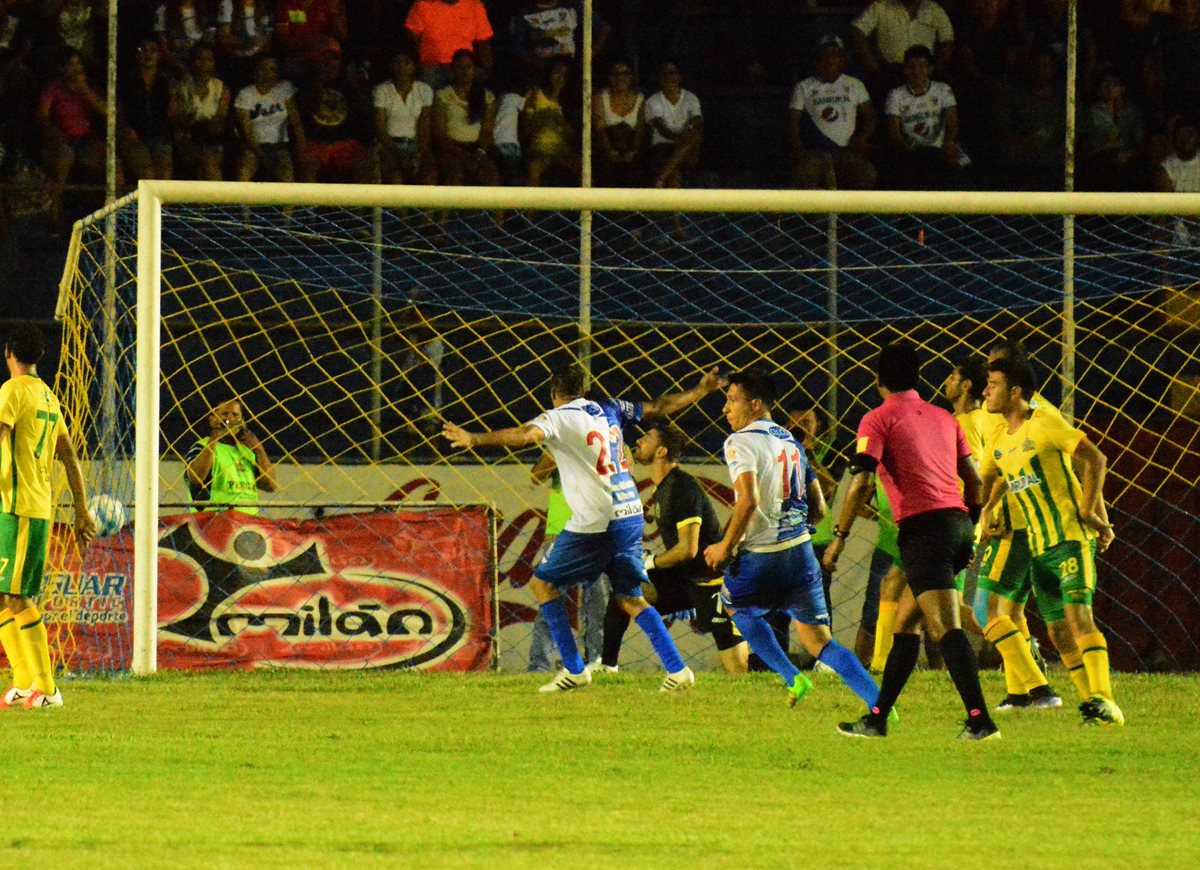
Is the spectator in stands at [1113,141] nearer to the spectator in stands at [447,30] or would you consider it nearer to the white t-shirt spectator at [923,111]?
the white t-shirt spectator at [923,111]

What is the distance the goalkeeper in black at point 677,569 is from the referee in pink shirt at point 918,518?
351 cm

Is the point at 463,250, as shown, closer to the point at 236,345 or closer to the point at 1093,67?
the point at 236,345

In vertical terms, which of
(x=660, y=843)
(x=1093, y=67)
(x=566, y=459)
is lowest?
(x=660, y=843)

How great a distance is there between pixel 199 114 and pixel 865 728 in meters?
8.55

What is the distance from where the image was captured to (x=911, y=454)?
8586mm

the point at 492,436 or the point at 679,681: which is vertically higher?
the point at 492,436

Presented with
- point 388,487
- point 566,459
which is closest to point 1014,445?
point 566,459

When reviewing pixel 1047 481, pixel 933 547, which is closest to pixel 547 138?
pixel 1047 481

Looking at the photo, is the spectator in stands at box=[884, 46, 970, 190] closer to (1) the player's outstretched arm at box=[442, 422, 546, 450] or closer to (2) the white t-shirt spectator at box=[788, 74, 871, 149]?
(2) the white t-shirt spectator at box=[788, 74, 871, 149]

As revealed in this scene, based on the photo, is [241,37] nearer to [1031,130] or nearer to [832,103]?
[832,103]

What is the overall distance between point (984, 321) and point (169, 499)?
21.0 ft

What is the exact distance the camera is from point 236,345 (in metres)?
14.5

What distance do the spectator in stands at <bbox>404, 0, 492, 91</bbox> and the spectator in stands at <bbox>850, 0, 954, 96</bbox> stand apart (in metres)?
3.11

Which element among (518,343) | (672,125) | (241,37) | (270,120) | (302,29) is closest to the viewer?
(518,343)
